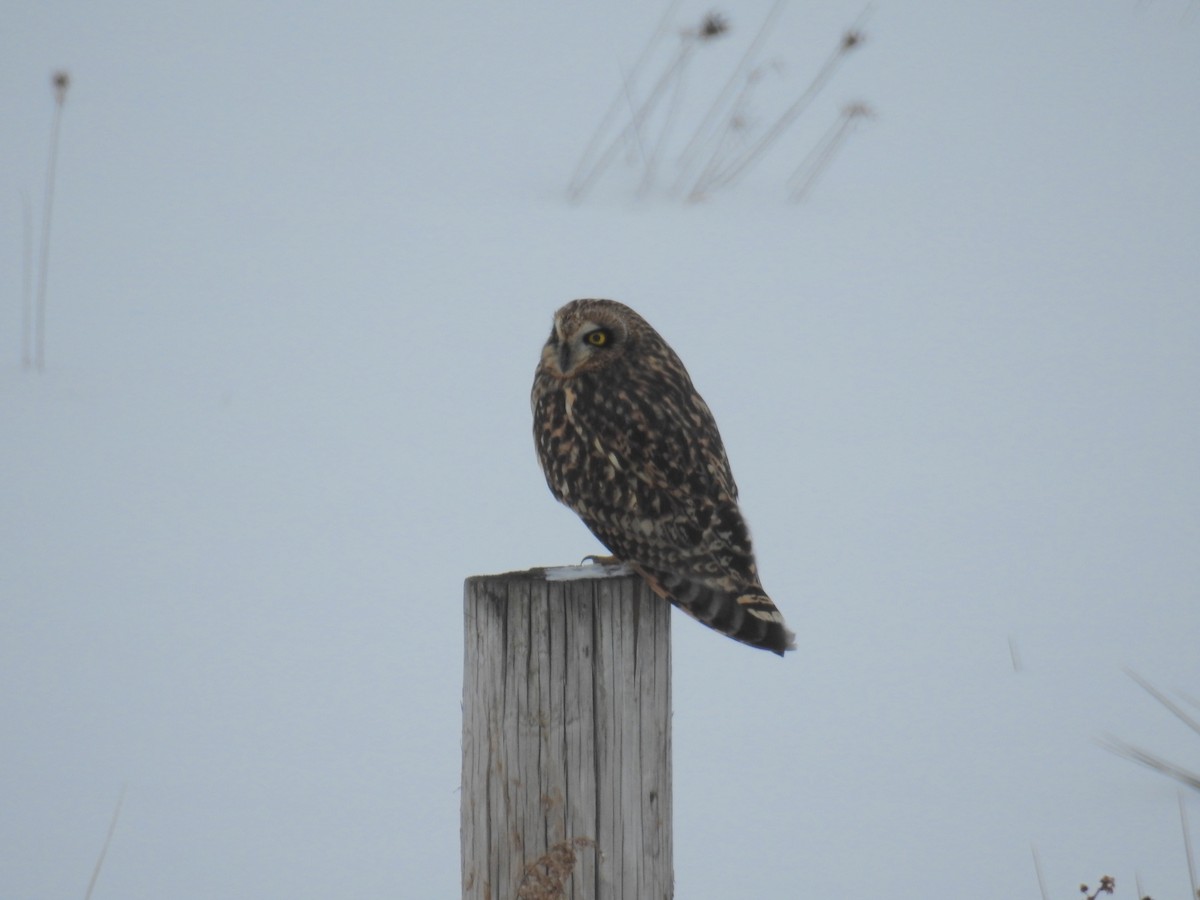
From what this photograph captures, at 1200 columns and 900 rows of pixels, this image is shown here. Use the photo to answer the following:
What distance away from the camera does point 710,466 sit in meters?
2.52

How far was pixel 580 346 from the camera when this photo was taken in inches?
108

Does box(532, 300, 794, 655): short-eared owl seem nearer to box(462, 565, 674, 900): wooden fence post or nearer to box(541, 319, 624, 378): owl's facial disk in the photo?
box(541, 319, 624, 378): owl's facial disk

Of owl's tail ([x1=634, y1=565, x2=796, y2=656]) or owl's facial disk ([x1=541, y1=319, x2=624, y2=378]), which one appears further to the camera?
owl's facial disk ([x1=541, y1=319, x2=624, y2=378])

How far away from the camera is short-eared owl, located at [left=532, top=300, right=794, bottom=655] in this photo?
225 centimetres

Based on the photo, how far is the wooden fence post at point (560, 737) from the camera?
1995mm

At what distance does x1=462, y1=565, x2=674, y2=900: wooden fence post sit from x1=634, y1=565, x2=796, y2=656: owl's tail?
134mm

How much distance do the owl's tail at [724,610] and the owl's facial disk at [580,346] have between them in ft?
2.11

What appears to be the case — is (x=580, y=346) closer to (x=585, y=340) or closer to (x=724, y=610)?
(x=585, y=340)

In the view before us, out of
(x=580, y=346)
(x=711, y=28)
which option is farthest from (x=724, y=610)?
(x=711, y=28)

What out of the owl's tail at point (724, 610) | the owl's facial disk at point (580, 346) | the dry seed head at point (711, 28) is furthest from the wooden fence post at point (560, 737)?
the dry seed head at point (711, 28)

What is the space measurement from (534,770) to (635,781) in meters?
0.18

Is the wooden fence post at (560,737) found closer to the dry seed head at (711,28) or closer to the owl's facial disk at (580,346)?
the owl's facial disk at (580,346)

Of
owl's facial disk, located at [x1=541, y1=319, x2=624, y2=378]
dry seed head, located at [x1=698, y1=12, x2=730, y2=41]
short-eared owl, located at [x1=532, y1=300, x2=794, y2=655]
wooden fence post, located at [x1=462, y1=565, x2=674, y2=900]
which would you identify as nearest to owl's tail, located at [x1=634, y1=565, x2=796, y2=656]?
short-eared owl, located at [x1=532, y1=300, x2=794, y2=655]

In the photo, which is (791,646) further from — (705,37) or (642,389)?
(705,37)
